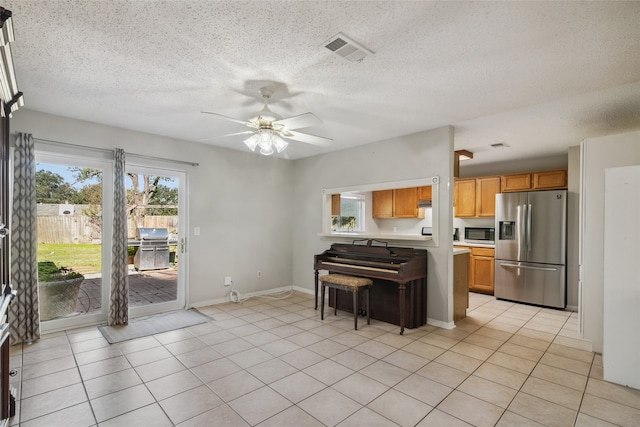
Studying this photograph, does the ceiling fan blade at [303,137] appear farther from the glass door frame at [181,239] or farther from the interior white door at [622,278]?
the interior white door at [622,278]

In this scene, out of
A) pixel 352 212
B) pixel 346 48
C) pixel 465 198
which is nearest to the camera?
pixel 346 48

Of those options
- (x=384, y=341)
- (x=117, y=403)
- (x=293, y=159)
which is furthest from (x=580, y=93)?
(x=117, y=403)

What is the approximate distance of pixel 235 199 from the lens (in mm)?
5129

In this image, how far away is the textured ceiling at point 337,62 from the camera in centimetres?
179

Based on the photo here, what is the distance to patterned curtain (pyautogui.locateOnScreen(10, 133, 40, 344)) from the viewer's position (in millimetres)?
3223

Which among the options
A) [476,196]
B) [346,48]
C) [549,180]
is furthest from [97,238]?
[549,180]

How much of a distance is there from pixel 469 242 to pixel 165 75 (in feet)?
18.6

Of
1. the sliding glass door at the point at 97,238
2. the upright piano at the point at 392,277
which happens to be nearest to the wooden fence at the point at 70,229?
the sliding glass door at the point at 97,238

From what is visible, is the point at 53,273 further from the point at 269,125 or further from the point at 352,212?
the point at 352,212

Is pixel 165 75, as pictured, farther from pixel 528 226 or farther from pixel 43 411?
pixel 528 226

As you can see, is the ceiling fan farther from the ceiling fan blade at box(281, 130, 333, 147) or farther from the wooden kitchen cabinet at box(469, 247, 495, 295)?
the wooden kitchen cabinet at box(469, 247, 495, 295)

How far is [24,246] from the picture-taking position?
3.26m

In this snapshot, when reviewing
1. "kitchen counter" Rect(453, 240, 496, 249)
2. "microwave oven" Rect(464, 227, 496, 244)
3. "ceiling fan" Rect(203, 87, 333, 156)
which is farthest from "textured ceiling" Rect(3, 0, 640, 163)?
"microwave oven" Rect(464, 227, 496, 244)

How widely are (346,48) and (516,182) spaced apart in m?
4.70
